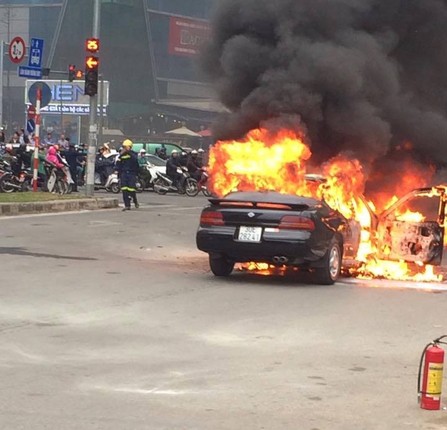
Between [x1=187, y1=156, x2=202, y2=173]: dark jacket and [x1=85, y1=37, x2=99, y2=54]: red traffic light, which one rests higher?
[x1=85, y1=37, x2=99, y2=54]: red traffic light

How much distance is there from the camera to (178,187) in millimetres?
30109

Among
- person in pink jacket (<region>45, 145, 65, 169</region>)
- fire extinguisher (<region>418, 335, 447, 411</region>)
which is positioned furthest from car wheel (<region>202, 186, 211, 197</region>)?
fire extinguisher (<region>418, 335, 447, 411</region>)

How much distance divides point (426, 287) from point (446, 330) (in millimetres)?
3023

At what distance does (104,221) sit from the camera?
18.8 m

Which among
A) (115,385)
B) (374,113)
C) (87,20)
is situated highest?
(87,20)

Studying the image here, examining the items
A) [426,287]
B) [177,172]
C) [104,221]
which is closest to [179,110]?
[177,172]

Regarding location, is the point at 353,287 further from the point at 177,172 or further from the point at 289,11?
the point at 177,172

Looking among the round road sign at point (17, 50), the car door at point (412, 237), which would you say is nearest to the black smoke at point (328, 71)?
the car door at point (412, 237)

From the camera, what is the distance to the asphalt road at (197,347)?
5461mm

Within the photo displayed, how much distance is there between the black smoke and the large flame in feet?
2.10

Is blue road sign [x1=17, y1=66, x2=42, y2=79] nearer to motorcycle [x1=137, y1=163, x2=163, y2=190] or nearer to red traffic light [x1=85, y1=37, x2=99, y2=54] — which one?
red traffic light [x1=85, y1=37, x2=99, y2=54]

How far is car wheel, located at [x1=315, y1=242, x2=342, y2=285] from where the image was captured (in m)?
Answer: 11.1

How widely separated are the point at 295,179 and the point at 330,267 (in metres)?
2.16

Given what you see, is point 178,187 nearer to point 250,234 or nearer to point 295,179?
point 295,179
